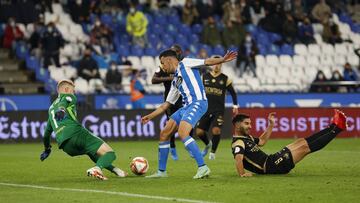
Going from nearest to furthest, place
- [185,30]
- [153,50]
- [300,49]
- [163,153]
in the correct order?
[163,153], [153,50], [185,30], [300,49]

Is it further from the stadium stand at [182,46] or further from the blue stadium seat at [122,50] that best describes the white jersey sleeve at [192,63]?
the blue stadium seat at [122,50]

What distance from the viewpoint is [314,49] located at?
35719 mm

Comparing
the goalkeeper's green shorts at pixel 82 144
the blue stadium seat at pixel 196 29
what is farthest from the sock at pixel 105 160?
the blue stadium seat at pixel 196 29

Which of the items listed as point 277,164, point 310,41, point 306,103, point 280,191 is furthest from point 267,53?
point 280,191

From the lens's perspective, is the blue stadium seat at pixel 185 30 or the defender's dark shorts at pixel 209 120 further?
the blue stadium seat at pixel 185 30

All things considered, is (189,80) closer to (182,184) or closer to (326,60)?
(182,184)

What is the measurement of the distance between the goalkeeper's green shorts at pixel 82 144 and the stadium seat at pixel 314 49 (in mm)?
22332

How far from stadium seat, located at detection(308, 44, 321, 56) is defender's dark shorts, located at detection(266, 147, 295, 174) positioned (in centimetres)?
2158

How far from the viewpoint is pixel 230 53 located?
13547 mm

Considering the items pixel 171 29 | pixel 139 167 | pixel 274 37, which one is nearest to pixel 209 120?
pixel 139 167

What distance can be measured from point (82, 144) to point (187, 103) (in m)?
1.80

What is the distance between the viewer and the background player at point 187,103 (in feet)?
45.5

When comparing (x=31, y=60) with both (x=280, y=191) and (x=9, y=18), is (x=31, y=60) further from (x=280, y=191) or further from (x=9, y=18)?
(x=280, y=191)

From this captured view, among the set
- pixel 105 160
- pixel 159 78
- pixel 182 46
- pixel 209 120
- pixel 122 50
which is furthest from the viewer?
pixel 182 46
